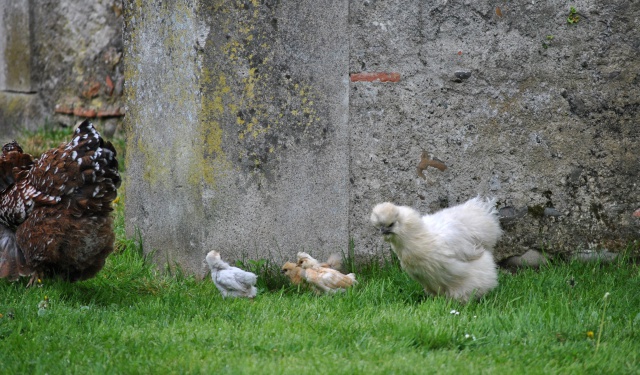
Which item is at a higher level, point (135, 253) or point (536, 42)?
point (536, 42)

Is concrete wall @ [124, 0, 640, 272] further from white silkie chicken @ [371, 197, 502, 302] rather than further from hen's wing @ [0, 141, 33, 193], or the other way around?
hen's wing @ [0, 141, 33, 193]

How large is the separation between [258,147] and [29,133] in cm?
584

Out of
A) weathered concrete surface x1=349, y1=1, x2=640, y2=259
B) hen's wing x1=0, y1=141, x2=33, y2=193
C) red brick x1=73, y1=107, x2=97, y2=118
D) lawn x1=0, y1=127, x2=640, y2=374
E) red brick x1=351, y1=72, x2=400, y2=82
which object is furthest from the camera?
red brick x1=73, y1=107, x2=97, y2=118

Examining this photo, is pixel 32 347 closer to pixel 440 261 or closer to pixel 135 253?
pixel 135 253

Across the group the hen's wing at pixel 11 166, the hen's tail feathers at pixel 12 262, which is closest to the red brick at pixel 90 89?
the hen's wing at pixel 11 166

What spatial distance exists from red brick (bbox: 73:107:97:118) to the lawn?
502 cm

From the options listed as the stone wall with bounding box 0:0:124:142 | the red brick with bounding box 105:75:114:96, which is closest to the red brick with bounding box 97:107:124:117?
the stone wall with bounding box 0:0:124:142

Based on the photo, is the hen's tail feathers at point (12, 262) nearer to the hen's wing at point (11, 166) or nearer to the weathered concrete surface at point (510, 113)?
the hen's wing at point (11, 166)

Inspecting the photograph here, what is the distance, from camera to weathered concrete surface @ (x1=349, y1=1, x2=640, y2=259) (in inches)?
230

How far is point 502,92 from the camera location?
19.3 feet

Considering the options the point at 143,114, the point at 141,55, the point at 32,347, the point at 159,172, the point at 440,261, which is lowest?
the point at 32,347

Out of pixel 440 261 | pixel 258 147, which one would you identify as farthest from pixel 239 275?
pixel 440 261

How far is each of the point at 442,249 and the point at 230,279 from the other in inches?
57.3

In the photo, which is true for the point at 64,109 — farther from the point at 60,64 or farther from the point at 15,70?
the point at 15,70
